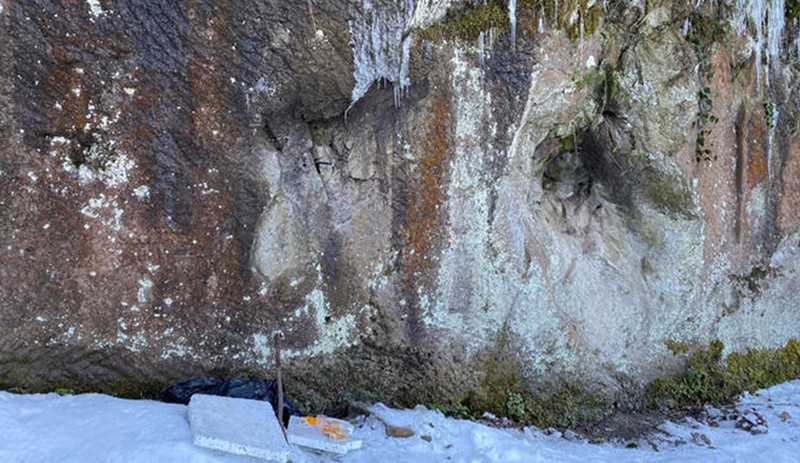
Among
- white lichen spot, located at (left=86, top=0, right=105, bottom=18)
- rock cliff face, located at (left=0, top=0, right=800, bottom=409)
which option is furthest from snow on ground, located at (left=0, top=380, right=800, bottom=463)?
white lichen spot, located at (left=86, top=0, right=105, bottom=18)

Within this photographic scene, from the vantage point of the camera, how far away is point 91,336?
374cm

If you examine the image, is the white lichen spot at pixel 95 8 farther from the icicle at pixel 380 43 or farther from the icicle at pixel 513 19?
the icicle at pixel 513 19

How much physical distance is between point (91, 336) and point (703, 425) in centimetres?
399

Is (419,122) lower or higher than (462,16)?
lower

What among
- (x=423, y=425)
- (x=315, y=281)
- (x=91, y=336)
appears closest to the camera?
(x=91, y=336)

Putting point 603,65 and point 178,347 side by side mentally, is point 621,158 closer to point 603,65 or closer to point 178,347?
point 603,65

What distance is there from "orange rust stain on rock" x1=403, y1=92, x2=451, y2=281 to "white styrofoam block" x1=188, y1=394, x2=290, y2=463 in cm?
147

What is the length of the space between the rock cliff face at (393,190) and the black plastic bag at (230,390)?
15cm

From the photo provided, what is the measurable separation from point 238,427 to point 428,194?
78.4 inches

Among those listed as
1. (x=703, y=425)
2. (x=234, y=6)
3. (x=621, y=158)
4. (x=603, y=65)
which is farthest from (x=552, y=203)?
(x=234, y=6)

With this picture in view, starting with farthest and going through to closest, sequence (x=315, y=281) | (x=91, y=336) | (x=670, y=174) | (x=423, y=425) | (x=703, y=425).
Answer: (x=670, y=174) → (x=703, y=425) → (x=315, y=281) → (x=423, y=425) → (x=91, y=336)

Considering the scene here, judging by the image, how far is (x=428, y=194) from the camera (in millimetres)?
4551

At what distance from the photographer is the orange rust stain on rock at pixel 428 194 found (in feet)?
14.8

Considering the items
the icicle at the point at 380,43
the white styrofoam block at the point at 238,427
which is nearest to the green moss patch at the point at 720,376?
the icicle at the point at 380,43
